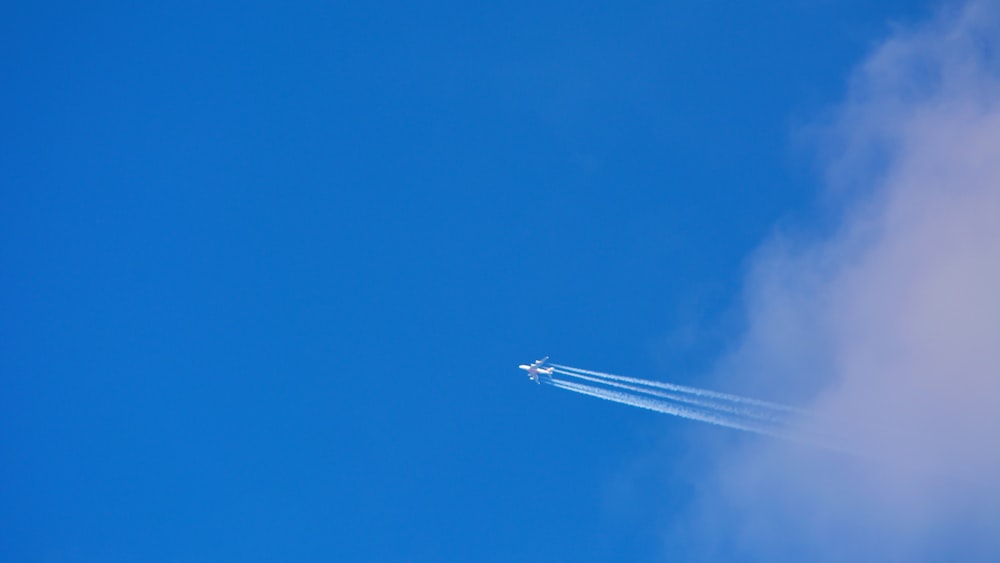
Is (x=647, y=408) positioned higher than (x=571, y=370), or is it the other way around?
(x=571, y=370)

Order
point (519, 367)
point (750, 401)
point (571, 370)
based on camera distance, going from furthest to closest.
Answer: point (519, 367) → point (571, 370) → point (750, 401)

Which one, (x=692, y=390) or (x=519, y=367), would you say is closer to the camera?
(x=692, y=390)

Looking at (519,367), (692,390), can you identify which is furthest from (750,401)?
(519,367)

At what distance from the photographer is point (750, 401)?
2685 inches

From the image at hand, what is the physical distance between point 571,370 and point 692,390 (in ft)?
45.8

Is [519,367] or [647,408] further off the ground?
[519,367]

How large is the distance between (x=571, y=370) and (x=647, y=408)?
12.1 m

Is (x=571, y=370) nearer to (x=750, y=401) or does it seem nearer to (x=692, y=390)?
(x=692, y=390)

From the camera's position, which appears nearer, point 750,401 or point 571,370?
point 750,401

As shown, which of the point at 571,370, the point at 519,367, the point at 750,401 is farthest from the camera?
the point at 519,367

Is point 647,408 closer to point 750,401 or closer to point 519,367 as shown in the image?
point 750,401

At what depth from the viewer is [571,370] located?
81000mm

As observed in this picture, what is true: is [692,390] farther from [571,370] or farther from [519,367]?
[519,367]

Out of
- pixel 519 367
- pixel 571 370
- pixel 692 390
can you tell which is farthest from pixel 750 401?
pixel 519 367
